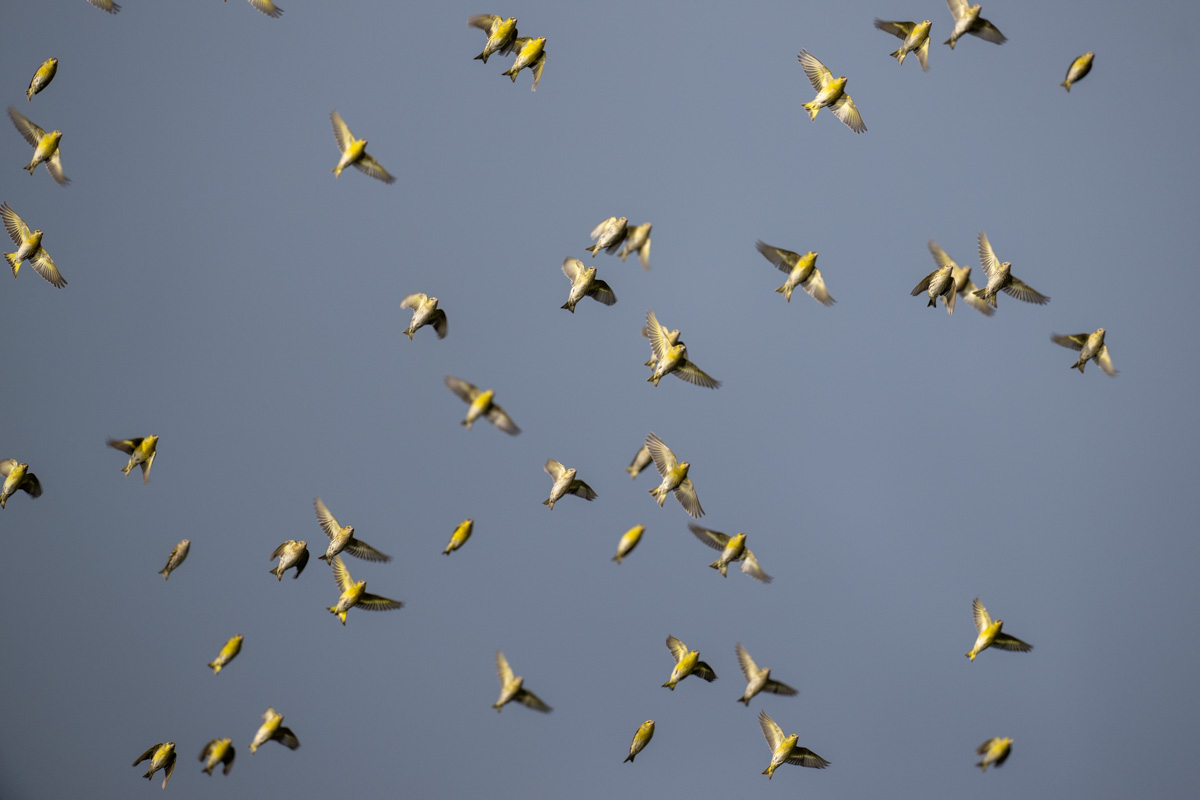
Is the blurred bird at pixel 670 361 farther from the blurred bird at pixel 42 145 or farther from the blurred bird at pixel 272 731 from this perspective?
the blurred bird at pixel 42 145

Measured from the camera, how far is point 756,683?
14586mm

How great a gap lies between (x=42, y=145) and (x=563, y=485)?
284 inches

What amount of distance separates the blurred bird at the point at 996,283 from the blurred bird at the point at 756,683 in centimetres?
545

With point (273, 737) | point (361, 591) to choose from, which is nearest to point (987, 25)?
point (361, 591)

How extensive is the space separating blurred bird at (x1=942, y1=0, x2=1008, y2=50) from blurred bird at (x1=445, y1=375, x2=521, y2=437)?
6779 millimetres

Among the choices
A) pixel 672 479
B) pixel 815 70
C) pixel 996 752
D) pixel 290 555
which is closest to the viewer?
pixel 290 555

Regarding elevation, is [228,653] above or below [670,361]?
below

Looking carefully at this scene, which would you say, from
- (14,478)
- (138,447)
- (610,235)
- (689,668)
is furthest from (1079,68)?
(14,478)

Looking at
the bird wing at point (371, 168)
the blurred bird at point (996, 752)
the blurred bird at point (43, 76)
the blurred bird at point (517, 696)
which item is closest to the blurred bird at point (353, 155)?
the bird wing at point (371, 168)

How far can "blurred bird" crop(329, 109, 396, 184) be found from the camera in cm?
1412

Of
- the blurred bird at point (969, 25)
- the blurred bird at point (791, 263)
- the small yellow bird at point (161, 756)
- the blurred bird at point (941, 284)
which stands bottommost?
the small yellow bird at point (161, 756)

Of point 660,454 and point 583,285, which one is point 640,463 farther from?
point 583,285

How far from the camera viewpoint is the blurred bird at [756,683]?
14508mm

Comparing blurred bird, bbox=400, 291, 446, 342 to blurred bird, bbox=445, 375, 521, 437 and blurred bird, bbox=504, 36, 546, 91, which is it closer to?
blurred bird, bbox=445, 375, 521, 437
